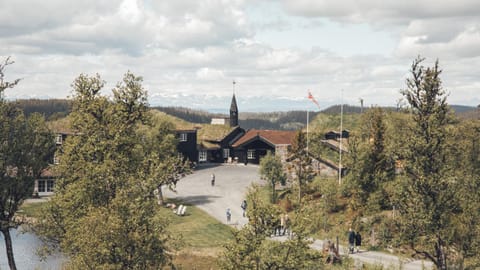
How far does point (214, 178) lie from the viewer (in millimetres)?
75625

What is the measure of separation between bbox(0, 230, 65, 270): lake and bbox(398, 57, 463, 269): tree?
28371 millimetres

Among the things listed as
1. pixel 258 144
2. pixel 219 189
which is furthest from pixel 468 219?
pixel 258 144

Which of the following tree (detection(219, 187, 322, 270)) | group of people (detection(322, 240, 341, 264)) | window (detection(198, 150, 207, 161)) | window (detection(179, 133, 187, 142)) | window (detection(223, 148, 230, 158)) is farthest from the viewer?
window (detection(223, 148, 230, 158))

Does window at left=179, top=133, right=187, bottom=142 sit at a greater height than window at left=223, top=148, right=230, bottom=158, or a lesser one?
greater

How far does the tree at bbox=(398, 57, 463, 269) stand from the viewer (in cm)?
3178

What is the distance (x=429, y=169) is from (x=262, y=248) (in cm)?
1473

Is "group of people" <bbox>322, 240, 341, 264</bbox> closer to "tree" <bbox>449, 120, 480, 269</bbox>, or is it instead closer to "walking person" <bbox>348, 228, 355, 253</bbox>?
"walking person" <bbox>348, 228, 355, 253</bbox>

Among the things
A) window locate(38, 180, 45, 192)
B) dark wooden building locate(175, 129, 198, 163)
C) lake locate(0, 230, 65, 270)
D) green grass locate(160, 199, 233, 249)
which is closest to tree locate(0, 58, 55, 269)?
lake locate(0, 230, 65, 270)

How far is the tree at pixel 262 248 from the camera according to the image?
74.6 feet

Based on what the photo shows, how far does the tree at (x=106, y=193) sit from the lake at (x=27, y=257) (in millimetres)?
7190

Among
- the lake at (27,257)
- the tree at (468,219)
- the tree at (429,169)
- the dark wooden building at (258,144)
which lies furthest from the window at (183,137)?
the tree at (429,169)

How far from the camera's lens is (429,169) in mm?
32375

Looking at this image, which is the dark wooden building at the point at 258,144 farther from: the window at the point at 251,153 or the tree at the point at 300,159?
the tree at the point at 300,159

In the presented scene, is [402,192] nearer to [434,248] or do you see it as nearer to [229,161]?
[434,248]
